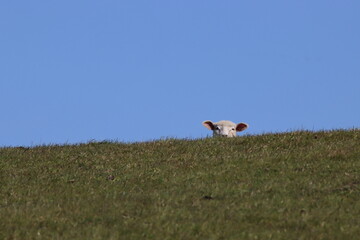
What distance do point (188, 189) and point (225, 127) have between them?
16304 millimetres

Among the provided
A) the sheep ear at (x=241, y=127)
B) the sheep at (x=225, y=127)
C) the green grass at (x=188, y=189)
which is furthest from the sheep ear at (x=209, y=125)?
the green grass at (x=188, y=189)

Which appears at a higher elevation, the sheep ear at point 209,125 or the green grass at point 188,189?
the sheep ear at point 209,125

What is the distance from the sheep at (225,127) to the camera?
34719mm

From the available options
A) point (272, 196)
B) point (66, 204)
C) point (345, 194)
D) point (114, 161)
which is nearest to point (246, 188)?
point (272, 196)

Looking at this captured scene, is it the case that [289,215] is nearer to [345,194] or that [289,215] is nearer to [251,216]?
[251,216]

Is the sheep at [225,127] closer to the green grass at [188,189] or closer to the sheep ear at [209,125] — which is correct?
the sheep ear at [209,125]

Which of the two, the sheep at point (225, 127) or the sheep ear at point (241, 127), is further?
the sheep ear at point (241, 127)

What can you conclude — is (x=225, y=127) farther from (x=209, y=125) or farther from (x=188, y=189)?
(x=188, y=189)

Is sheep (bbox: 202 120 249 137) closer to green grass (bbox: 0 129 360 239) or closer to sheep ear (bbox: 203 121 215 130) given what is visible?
sheep ear (bbox: 203 121 215 130)

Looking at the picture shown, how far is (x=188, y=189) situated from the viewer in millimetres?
18734

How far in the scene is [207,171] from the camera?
21453 mm

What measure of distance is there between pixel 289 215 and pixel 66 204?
18.4 feet

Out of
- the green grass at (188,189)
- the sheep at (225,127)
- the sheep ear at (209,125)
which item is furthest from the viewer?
the sheep ear at (209,125)

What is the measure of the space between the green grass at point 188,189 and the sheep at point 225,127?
253 inches
